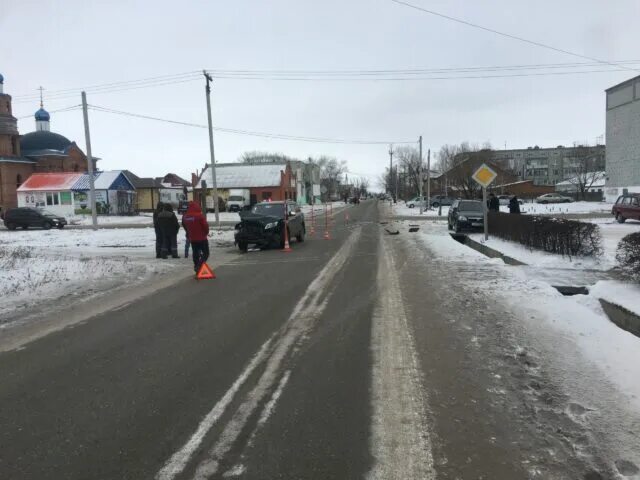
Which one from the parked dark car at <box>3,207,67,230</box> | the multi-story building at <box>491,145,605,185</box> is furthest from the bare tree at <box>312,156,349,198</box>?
the parked dark car at <box>3,207,67,230</box>

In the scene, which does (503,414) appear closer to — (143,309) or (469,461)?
(469,461)

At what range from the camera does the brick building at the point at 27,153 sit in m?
63.9

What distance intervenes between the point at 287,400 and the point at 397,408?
95 centimetres

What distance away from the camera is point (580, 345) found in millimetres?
6035

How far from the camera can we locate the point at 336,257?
51.2ft

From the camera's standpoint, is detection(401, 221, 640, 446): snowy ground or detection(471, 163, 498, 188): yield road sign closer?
detection(401, 221, 640, 446): snowy ground

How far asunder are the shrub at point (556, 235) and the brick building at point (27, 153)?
64.7m

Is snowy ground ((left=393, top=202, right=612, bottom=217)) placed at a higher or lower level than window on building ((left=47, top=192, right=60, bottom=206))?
lower

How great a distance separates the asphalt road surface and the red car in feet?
79.6

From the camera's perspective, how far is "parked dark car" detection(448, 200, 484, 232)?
2377 cm

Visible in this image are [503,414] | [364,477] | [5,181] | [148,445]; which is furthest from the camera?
[5,181]

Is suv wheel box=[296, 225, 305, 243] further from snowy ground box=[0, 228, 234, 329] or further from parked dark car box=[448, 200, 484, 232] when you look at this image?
parked dark car box=[448, 200, 484, 232]

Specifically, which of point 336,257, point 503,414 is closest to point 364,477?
point 503,414

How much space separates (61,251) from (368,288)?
13.5 meters
